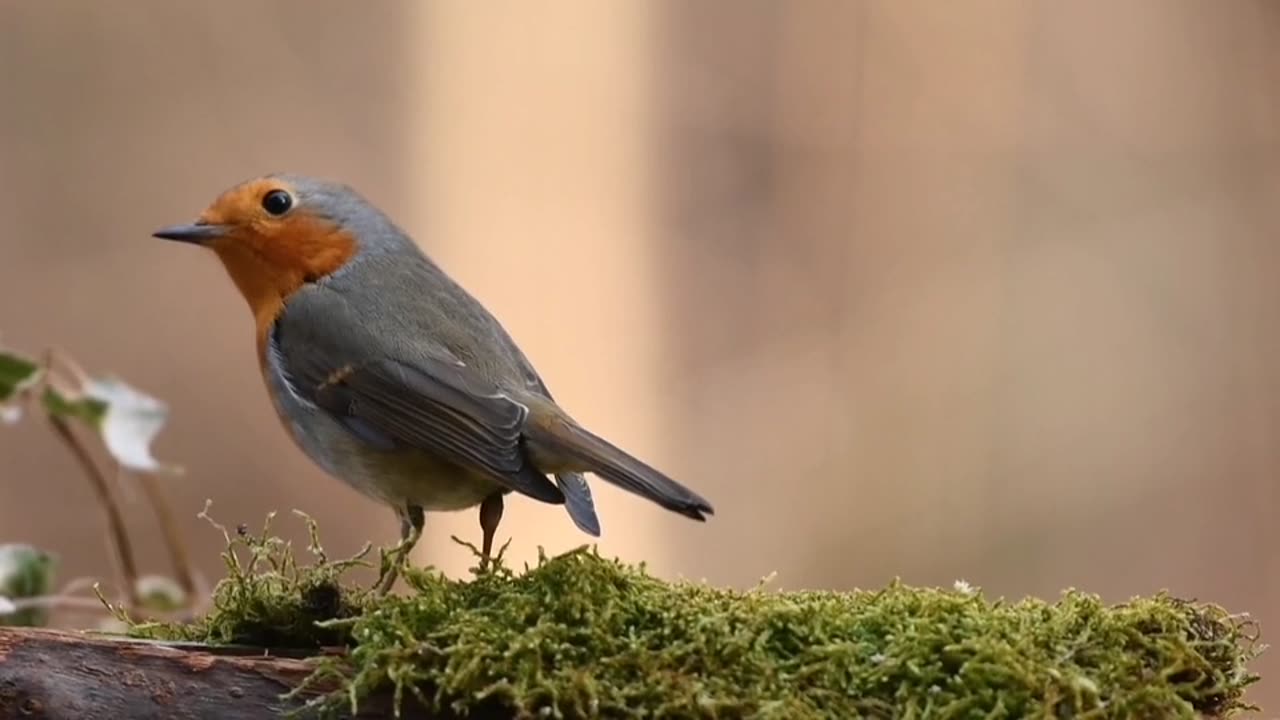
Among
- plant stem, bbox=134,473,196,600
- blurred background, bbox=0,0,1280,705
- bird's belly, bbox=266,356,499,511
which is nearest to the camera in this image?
bird's belly, bbox=266,356,499,511

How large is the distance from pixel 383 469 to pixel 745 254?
2.79 m

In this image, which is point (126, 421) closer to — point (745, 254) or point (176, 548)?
point (176, 548)

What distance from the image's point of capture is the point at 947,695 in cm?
151

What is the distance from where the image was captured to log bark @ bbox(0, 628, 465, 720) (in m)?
1.54

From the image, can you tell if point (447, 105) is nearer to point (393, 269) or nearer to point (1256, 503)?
point (393, 269)

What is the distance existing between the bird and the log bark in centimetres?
29

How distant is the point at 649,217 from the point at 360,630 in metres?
3.15

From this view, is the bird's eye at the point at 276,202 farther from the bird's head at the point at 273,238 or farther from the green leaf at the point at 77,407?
the green leaf at the point at 77,407

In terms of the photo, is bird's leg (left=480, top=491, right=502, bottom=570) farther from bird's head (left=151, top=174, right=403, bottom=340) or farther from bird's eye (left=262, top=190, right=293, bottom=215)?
bird's eye (left=262, top=190, right=293, bottom=215)

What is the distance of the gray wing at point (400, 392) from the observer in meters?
1.92

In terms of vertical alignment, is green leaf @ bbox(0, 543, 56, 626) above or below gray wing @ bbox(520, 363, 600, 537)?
below

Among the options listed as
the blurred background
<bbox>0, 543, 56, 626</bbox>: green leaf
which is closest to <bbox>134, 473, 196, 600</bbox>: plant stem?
<bbox>0, 543, 56, 626</bbox>: green leaf

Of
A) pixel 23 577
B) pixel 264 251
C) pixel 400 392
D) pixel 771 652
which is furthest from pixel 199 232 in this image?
pixel 771 652

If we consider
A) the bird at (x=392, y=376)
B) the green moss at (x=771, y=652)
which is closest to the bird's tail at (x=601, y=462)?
the bird at (x=392, y=376)
